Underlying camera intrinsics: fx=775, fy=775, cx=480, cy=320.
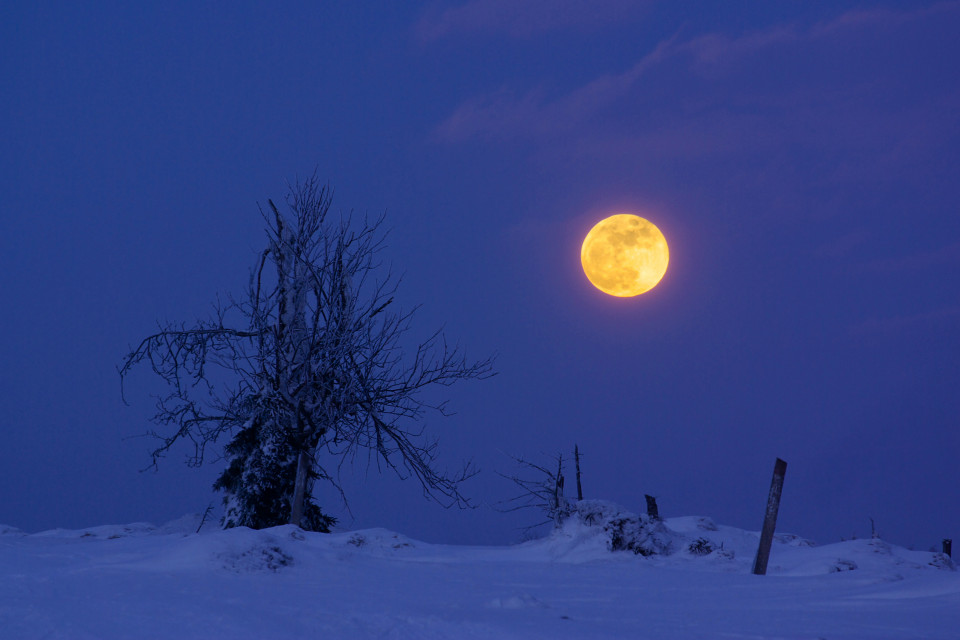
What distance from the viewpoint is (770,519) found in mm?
10750

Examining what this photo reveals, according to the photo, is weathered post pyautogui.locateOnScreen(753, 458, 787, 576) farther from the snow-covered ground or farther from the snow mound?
the snow mound

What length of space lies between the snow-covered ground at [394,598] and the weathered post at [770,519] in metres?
3.68

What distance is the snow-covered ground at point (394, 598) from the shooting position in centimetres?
355

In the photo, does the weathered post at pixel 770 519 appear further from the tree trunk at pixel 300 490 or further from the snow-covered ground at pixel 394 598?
the tree trunk at pixel 300 490

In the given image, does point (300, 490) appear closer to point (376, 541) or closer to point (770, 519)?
point (376, 541)

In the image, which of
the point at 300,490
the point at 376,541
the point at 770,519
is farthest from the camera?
the point at 300,490

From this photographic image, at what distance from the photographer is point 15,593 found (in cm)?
404

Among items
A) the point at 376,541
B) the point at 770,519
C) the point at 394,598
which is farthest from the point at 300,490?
the point at 394,598

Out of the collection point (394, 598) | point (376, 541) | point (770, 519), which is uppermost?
point (770, 519)

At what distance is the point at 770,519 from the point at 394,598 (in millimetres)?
7910

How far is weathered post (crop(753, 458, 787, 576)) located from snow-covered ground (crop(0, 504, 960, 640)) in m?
3.68

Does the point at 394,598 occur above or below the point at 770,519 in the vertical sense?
below

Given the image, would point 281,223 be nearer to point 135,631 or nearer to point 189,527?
point 189,527

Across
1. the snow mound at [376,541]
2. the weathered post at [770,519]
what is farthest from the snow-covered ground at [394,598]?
the weathered post at [770,519]
